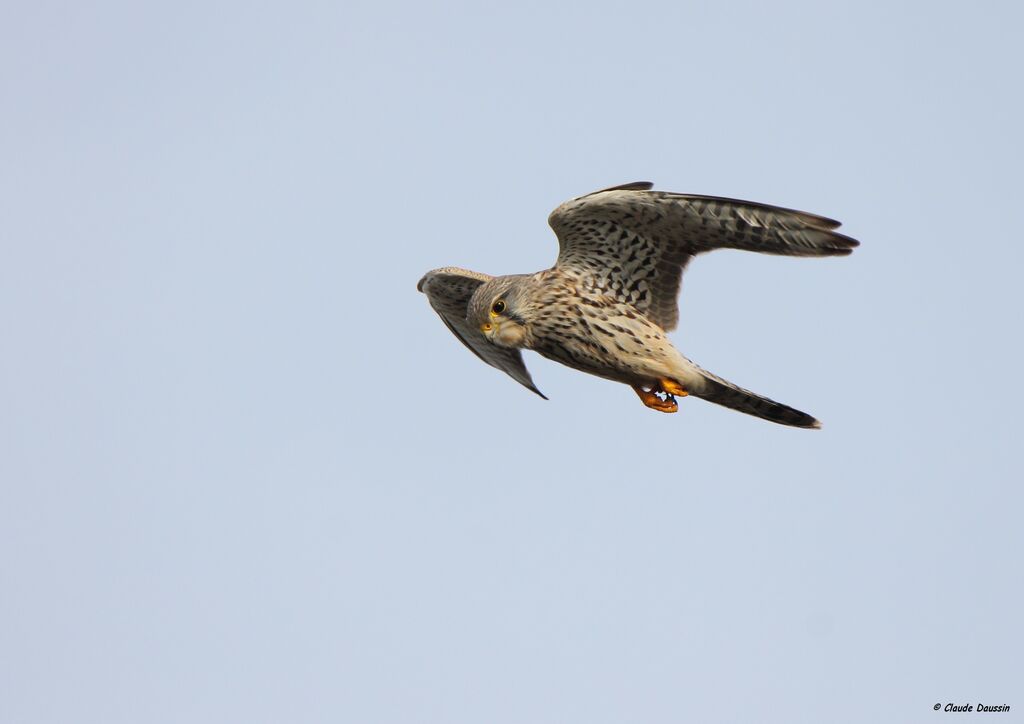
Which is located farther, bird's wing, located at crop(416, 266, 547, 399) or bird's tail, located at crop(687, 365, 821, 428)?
bird's wing, located at crop(416, 266, 547, 399)

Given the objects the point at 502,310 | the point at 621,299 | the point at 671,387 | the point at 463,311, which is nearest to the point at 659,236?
the point at 621,299

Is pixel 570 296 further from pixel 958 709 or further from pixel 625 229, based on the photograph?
pixel 958 709

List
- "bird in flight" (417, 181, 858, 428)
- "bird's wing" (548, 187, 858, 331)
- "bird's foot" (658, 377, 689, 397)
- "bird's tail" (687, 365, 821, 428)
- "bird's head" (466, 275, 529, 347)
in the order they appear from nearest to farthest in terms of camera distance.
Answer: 1. "bird's wing" (548, 187, 858, 331)
2. "bird in flight" (417, 181, 858, 428)
3. "bird's tail" (687, 365, 821, 428)
4. "bird's foot" (658, 377, 689, 397)
5. "bird's head" (466, 275, 529, 347)

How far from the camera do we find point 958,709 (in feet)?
42.7

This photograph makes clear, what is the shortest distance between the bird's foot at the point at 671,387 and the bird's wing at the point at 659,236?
20.0 inches

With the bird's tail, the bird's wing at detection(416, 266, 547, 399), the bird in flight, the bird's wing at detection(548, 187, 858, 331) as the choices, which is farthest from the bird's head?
the bird's tail

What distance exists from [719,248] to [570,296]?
55.0 inches

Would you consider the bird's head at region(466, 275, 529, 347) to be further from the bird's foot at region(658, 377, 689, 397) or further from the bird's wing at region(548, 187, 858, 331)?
the bird's foot at region(658, 377, 689, 397)

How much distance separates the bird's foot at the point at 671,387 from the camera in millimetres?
13219

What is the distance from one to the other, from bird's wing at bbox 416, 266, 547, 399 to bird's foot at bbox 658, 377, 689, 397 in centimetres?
247

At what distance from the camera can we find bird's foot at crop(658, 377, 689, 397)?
13.2 meters

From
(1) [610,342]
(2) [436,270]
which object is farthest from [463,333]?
(1) [610,342]

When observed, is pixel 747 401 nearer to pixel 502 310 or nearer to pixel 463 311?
pixel 502 310

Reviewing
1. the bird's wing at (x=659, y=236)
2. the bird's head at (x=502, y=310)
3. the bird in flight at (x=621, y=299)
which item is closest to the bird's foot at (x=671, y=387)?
the bird in flight at (x=621, y=299)
